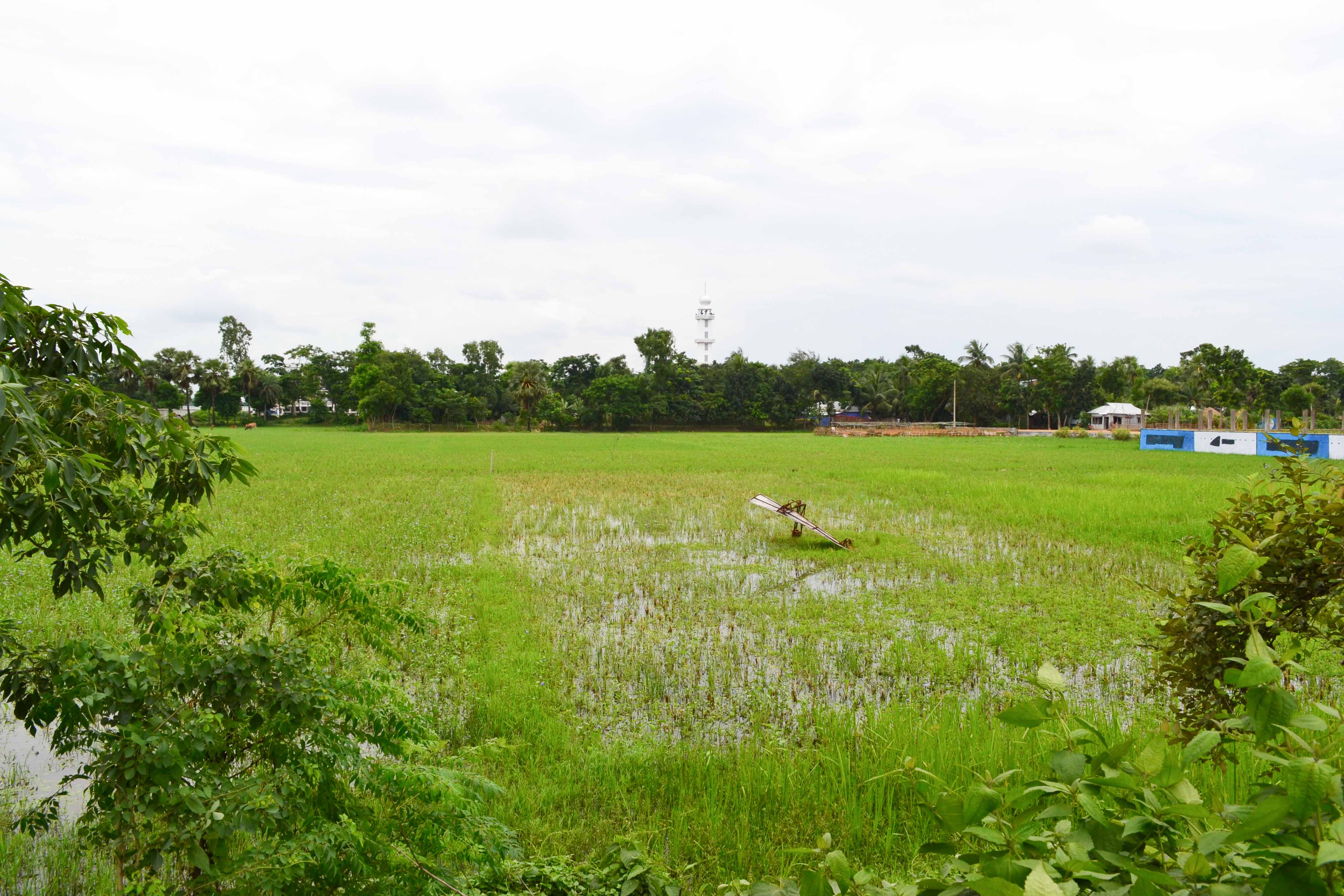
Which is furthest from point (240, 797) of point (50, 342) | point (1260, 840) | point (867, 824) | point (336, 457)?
point (336, 457)

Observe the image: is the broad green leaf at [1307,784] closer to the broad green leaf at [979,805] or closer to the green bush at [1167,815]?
the green bush at [1167,815]

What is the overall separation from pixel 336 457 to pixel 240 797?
1259 inches

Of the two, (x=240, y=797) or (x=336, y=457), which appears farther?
(x=336, y=457)

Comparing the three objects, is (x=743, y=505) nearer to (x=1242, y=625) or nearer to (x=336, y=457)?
(x=1242, y=625)

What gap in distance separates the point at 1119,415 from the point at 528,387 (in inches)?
1917

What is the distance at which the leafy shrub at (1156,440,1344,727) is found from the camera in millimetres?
2059

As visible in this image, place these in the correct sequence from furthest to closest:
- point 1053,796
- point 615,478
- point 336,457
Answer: point 336,457
point 615,478
point 1053,796

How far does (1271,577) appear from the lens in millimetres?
2203

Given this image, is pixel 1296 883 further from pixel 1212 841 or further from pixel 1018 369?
pixel 1018 369

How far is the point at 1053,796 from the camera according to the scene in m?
1.43

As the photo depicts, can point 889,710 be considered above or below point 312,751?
below

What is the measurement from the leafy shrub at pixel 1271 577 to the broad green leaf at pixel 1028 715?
83 centimetres

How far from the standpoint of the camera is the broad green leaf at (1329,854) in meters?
0.81

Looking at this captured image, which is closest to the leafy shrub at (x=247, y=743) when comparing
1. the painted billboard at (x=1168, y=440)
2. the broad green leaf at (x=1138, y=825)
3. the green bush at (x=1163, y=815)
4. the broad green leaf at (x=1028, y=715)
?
the green bush at (x=1163, y=815)
